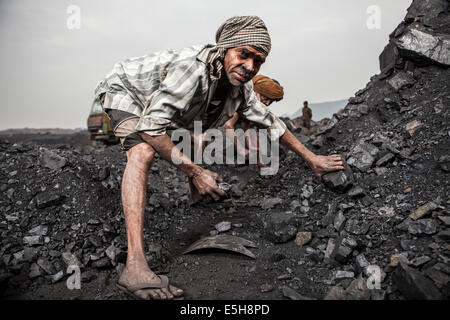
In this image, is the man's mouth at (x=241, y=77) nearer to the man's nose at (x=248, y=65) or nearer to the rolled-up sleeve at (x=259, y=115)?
the man's nose at (x=248, y=65)

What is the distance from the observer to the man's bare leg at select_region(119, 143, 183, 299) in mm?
1469

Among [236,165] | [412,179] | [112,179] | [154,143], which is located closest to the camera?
[154,143]

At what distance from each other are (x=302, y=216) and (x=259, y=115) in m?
0.92

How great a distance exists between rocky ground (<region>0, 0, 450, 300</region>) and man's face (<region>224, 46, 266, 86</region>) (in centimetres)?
108

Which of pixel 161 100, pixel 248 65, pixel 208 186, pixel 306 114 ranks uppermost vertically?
pixel 248 65

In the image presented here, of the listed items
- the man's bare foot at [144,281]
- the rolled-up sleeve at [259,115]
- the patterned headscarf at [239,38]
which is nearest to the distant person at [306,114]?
the rolled-up sleeve at [259,115]

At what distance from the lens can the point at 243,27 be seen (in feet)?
5.68

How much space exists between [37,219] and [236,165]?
2.34 meters

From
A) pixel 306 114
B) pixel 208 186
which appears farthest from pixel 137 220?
pixel 306 114

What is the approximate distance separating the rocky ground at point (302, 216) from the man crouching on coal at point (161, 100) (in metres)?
0.30

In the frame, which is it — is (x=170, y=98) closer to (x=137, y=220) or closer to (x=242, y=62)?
(x=242, y=62)

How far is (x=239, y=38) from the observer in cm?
172
